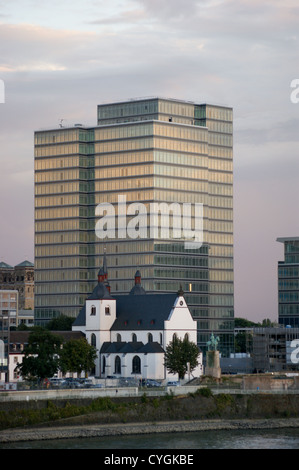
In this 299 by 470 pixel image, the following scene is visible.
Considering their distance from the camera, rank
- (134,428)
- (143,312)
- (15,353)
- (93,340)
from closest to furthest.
Answer: (134,428)
(15,353)
(143,312)
(93,340)

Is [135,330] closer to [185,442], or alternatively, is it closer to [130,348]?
[130,348]

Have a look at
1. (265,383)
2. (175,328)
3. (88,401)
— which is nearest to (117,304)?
(175,328)

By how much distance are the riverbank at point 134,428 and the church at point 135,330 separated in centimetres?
4604

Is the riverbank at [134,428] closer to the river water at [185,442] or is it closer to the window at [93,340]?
the river water at [185,442]

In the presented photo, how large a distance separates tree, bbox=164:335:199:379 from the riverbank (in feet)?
131

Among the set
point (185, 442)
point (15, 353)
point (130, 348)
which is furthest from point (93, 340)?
point (185, 442)

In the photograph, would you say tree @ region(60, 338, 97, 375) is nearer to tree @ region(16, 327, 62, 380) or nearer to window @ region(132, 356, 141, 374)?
tree @ region(16, 327, 62, 380)

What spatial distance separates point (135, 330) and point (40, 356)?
3067 cm

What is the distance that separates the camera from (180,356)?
18012 cm

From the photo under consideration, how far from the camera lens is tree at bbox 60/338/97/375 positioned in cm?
17638

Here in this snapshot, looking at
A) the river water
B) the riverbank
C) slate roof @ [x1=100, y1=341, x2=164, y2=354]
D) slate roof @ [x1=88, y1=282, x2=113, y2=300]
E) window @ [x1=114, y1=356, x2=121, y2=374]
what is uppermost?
slate roof @ [x1=88, y1=282, x2=113, y2=300]

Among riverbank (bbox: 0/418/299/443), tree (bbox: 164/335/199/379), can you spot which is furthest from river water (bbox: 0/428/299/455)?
tree (bbox: 164/335/199/379)
